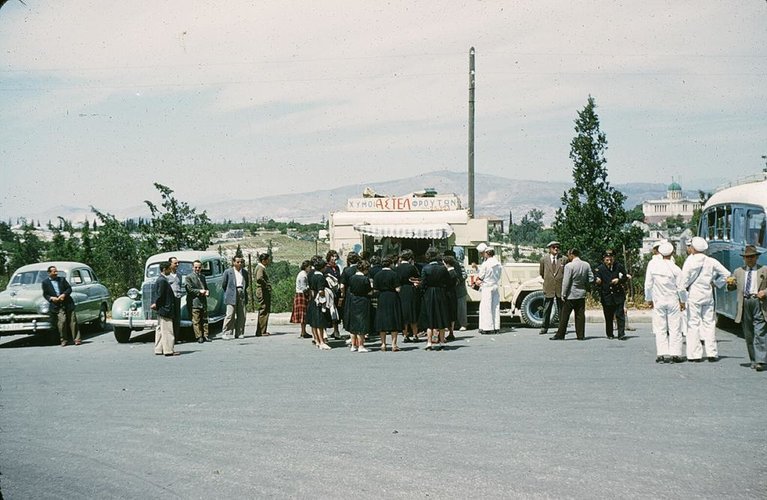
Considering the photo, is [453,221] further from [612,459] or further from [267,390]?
[612,459]

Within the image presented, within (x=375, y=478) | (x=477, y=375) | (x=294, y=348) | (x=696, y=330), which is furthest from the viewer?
(x=294, y=348)

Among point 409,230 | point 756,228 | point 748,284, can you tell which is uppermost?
point 409,230

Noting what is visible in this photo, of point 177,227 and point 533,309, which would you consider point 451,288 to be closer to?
point 533,309

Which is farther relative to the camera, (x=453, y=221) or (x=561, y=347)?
(x=453, y=221)

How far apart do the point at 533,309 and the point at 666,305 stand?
560 centimetres

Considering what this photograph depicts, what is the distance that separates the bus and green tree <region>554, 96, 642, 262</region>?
35850 mm

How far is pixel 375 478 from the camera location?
20.3ft

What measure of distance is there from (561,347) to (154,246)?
1982 centimetres

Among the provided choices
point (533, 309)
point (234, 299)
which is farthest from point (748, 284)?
point (234, 299)

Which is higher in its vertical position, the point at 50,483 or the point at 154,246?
the point at 154,246

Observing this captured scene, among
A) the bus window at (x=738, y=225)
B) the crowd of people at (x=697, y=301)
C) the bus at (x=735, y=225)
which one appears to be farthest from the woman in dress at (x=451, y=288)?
the bus window at (x=738, y=225)

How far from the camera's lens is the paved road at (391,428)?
609 cm

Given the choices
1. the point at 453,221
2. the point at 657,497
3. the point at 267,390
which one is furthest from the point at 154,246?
the point at 657,497

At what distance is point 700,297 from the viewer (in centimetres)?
1201
